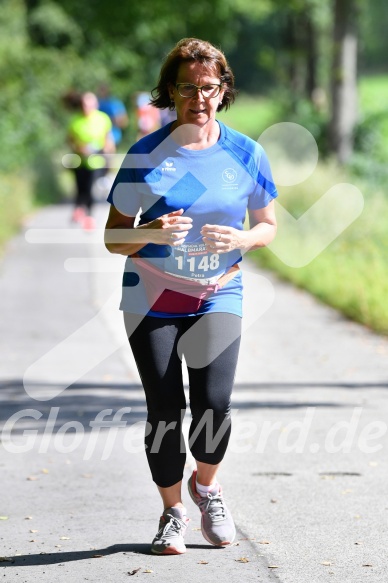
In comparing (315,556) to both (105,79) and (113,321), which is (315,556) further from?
(105,79)

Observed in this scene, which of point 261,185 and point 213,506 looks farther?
point 213,506

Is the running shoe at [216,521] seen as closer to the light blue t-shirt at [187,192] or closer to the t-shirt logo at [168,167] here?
the light blue t-shirt at [187,192]

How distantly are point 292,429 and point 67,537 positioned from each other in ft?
8.03

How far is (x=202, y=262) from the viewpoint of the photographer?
4.89m

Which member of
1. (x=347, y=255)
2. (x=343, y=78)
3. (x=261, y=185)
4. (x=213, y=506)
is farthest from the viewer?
(x=343, y=78)

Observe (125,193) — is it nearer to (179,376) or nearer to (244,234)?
(244,234)

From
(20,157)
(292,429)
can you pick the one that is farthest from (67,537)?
(20,157)

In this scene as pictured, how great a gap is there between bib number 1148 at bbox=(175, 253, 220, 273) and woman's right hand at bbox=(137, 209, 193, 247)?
0.39 ft

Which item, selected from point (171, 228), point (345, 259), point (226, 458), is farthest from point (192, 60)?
point (345, 259)

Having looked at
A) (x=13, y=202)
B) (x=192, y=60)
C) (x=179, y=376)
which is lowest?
(x=13, y=202)

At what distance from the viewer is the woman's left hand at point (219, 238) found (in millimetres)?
4762

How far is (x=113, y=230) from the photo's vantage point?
4.94m

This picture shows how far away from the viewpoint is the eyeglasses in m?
4.88

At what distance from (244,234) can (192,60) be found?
2.28 feet
